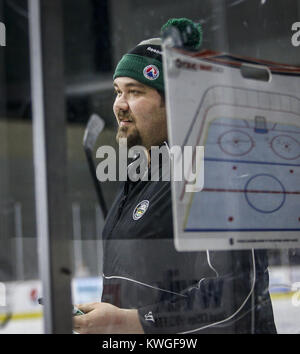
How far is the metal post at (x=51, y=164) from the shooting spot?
3.21ft

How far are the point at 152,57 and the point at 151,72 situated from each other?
0.03m

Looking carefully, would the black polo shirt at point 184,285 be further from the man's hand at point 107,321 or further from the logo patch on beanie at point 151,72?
the logo patch on beanie at point 151,72

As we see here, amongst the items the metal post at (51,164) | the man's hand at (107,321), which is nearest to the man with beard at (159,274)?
the man's hand at (107,321)

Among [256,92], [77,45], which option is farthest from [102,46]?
[256,92]

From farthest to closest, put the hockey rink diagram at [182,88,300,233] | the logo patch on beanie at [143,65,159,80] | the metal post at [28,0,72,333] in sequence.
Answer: the logo patch on beanie at [143,65,159,80] → the hockey rink diagram at [182,88,300,233] → the metal post at [28,0,72,333]

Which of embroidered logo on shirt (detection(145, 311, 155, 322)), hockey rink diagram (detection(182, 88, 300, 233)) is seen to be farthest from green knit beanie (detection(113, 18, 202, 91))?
embroidered logo on shirt (detection(145, 311, 155, 322))

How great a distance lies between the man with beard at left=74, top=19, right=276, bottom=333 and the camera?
112cm

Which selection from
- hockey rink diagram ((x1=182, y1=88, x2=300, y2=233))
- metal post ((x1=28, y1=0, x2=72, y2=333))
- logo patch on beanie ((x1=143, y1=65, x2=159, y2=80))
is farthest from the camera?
logo patch on beanie ((x1=143, y1=65, x2=159, y2=80))

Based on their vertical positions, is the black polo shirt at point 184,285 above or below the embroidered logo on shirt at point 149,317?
above

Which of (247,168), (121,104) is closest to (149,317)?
(247,168)

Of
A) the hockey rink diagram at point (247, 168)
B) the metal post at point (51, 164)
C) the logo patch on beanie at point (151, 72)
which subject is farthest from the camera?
the logo patch on beanie at point (151, 72)

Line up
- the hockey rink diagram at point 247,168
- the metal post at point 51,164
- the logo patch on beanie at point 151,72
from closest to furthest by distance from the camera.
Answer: the metal post at point 51,164 < the hockey rink diagram at point 247,168 < the logo patch on beanie at point 151,72

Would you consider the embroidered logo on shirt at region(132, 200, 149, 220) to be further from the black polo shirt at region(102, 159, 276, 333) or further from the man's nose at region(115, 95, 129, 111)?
the man's nose at region(115, 95, 129, 111)

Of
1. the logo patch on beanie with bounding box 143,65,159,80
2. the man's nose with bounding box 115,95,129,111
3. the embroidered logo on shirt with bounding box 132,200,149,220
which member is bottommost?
the embroidered logo on shirt with bounding box 132,200,149,220
